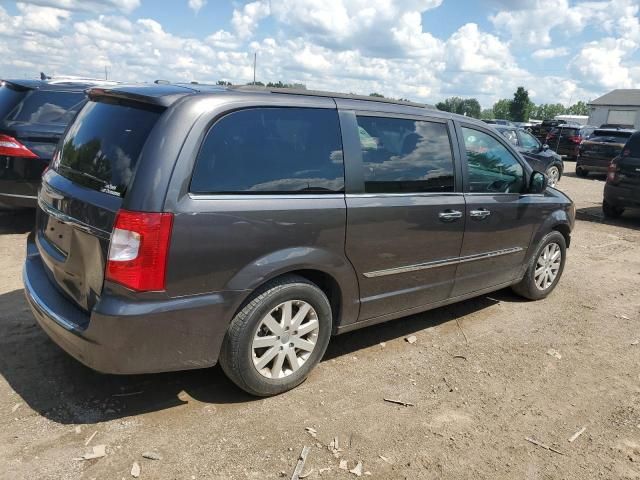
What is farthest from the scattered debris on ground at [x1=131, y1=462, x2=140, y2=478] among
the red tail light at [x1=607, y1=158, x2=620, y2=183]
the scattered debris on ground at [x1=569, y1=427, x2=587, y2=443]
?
A: the red tail light at [x1=607, y1=158, x2=620, y2=183]

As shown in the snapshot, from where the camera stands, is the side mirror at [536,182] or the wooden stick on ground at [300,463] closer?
the wooden stick on ground at [300,463]

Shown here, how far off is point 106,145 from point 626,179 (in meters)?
9.93

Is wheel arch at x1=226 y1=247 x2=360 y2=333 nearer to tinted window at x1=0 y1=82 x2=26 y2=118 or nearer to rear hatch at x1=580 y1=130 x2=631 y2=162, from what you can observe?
tinted window at x1=0 y1=82 x2=26 y2=118

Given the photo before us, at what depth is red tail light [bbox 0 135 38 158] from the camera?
19.7 ft

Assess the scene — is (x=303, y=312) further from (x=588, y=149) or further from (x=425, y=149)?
(x=588, y=149)

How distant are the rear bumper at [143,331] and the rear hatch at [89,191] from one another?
0.13 metres

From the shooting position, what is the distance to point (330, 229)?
3285 millimetres

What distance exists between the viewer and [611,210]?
1076 cm

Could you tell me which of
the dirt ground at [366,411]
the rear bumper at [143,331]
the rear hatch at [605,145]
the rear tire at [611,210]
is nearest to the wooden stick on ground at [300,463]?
the dirt ground at [366,411]

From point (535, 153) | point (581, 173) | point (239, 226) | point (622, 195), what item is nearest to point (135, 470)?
point (239, 226)

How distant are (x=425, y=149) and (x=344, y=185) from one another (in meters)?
0.89

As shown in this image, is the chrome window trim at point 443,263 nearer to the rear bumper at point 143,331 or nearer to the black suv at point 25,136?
the rear bumper at point 143,331

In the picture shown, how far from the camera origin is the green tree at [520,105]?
97125mm

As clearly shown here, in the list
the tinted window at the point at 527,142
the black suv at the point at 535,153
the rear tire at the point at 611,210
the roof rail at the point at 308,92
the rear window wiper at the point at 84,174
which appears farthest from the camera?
the tinted window at the point at 527,142
